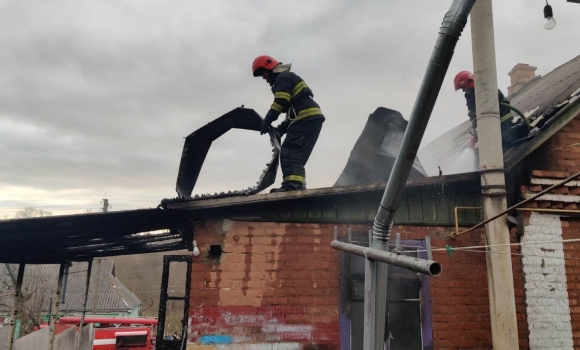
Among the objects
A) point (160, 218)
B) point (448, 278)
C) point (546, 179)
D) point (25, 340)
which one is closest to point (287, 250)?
point (160, 218)

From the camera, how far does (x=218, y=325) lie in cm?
504

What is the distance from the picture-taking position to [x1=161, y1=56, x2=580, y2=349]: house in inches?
202

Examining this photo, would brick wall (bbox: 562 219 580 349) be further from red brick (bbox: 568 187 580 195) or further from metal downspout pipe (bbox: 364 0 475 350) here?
metal downspout pipe (bbox: 364 0 475 350)

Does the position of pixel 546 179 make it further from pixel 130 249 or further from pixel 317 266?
pixel 130 249

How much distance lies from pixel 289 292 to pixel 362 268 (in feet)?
3.19

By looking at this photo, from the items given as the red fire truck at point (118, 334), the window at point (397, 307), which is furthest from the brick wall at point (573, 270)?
the red fire truck at point (118, 334)

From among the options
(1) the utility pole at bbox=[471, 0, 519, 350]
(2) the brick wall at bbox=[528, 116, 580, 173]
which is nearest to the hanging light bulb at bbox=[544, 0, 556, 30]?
(1) the utility pole at bbox=[471, 0, 519, 350]

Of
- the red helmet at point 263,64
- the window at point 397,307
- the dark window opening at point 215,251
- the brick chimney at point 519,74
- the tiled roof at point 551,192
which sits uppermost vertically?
the brick chimney at point 519,74

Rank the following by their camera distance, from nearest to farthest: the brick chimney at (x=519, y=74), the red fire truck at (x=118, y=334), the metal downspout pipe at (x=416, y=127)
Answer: the metal downspout pipe at (x=416, y=127), the red fire truck at (x=118, y=334), the brick chimney at (x=519, y=74)

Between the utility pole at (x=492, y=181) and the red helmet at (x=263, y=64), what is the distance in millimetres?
2626

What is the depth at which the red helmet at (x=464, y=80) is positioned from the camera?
6535 millimetres

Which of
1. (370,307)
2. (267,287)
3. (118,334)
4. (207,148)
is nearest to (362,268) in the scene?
(267,287)

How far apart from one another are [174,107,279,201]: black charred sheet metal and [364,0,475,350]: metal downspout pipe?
3.24 meters

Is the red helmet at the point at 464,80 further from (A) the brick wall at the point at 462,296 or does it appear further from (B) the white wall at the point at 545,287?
(A) the brick wall at the point at 462,296
